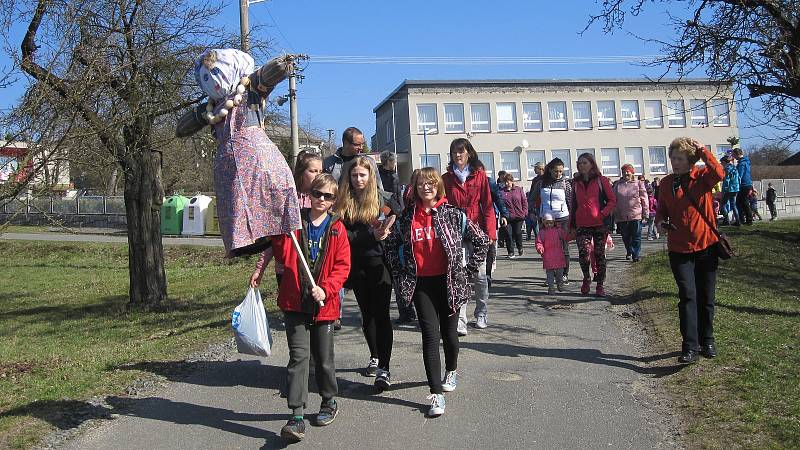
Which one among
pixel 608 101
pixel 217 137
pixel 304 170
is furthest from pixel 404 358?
pixel 608 101

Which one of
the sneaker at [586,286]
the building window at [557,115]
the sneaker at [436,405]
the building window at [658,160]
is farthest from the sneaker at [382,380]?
the building window at [658,160]

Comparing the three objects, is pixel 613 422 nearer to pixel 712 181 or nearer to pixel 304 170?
pixel 712 181

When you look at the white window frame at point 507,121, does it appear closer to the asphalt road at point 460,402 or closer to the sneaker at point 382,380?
the asphalt road at point 460,402

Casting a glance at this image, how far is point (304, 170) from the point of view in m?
6.15

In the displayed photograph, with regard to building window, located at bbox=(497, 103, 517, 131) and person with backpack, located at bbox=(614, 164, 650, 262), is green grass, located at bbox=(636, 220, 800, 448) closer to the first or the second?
person with backpack, located at bbox=(614, 164, 650, 262)

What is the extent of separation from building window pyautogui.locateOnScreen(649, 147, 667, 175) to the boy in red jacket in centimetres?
5331

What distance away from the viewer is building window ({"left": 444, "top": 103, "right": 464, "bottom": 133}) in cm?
5306

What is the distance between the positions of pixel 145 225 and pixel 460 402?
808cm

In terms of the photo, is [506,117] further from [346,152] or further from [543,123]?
[346,152]

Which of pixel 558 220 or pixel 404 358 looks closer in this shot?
pixel 404 358

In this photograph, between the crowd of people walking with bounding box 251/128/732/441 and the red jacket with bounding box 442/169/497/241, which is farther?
the red jacket with bounding box 442/169/497/241

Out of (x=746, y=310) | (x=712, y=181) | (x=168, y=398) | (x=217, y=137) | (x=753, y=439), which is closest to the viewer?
(x=753, y=439)

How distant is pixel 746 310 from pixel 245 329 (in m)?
6.55

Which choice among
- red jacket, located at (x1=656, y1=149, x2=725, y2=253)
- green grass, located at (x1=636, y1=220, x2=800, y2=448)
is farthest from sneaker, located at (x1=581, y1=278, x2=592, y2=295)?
red jacket, located at (x1=656, y1=149, x2=725, y2=253)
